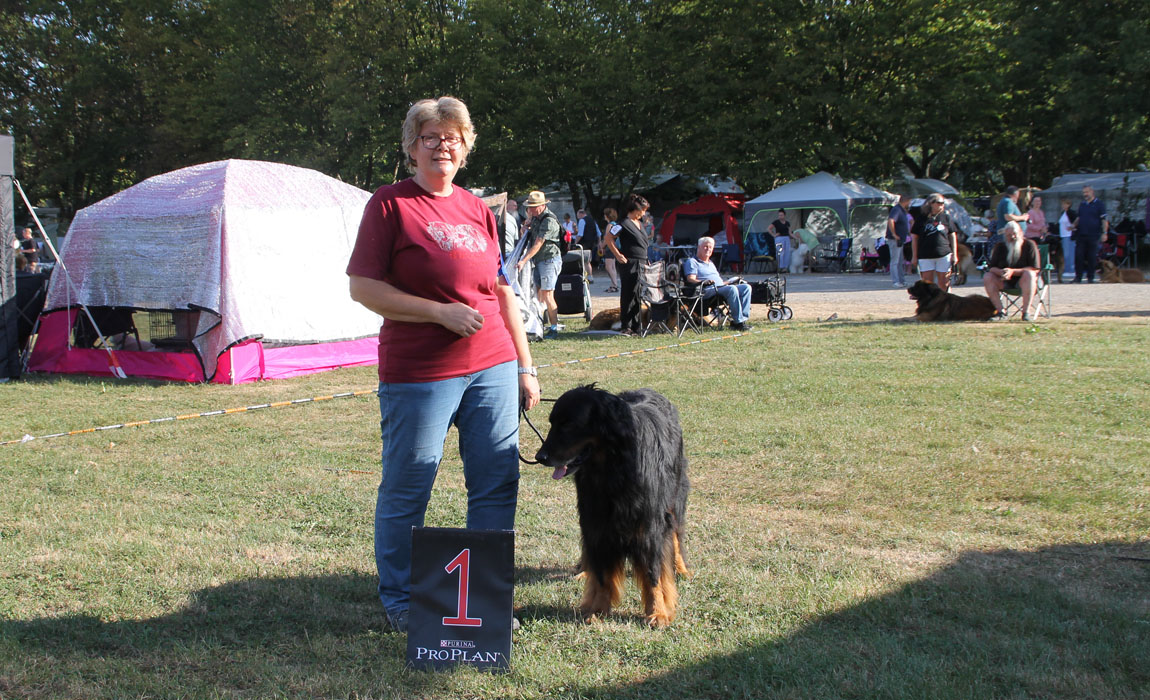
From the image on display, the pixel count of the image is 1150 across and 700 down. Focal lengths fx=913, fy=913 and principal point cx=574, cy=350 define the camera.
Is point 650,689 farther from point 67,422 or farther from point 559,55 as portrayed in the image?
point 559,55

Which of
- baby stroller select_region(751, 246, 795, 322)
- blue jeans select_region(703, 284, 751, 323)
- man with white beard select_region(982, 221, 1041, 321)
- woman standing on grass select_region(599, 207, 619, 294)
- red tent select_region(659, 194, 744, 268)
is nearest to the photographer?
man with white beard select_region(982, 221, 1041, 321)

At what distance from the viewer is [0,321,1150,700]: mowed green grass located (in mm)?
2938

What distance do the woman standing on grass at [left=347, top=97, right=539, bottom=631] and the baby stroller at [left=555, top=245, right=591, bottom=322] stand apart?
33.3 ft

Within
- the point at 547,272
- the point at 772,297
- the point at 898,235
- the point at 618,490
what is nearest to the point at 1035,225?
the point at 898,235

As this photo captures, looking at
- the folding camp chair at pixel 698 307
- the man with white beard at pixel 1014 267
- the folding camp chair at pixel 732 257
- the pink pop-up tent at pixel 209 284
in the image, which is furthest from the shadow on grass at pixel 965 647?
the folding camp chair at pixel 732 257

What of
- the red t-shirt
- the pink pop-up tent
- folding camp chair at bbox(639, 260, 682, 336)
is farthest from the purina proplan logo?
folding camp chair at bbox(639, 260, 682, 336)

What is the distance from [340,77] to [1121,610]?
33.0 m

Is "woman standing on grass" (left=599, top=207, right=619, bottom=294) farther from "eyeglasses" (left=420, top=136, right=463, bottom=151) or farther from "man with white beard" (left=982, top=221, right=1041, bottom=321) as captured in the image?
"eyeglasses" (left=420, top=136, right=463, bottom=151)

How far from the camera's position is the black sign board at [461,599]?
299 centimetres

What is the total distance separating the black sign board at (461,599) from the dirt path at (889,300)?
10.7m

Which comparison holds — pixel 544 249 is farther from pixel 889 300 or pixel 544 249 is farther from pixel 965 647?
pixel 965 647

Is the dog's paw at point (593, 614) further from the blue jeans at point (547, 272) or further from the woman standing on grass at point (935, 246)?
the woman standing on grass at point (935, 246)

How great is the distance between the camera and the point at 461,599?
2992 millimetres

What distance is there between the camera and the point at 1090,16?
2286 centimetres
